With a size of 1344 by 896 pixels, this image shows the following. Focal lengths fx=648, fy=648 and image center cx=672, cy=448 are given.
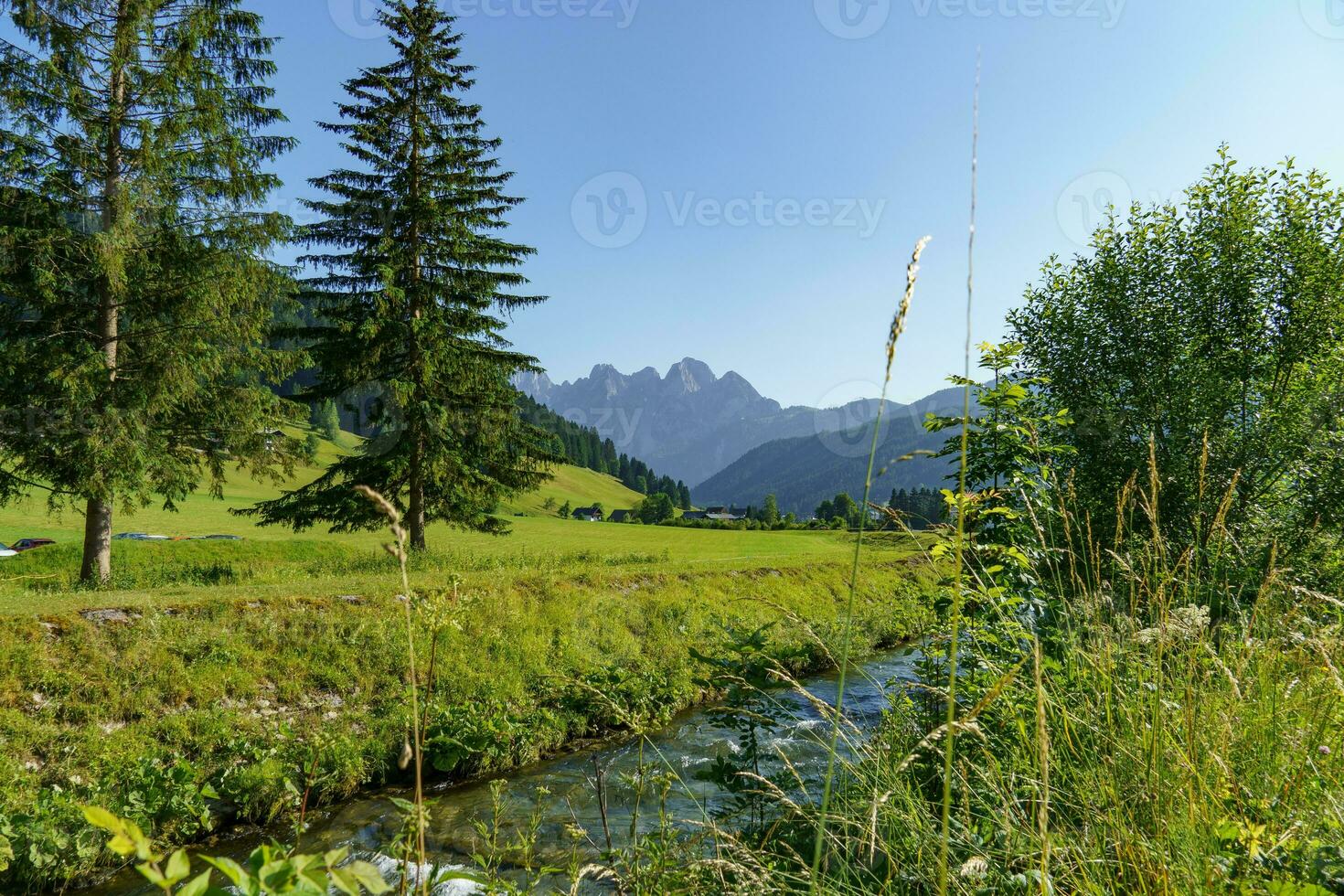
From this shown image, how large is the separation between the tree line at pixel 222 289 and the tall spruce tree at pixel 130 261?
46mm

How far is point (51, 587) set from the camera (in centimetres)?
1278

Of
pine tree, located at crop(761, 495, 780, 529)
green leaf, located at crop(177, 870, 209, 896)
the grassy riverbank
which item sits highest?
green leaf, located at crop(177, 870, 209, 896)

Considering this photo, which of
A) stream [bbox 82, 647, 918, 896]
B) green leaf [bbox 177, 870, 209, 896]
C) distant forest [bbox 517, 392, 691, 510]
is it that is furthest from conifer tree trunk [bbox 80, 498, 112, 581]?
distant forest [bbox 517, 392, 691, 510]

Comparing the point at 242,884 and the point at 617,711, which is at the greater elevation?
the point at 242,884

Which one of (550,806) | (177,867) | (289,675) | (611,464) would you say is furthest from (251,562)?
(611,464)

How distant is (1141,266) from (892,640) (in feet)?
35.1

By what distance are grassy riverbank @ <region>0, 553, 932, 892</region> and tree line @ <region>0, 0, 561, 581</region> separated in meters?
3.61

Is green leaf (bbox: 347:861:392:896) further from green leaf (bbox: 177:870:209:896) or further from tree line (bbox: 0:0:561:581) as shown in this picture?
tree line (bbox: 0:0:561:581)

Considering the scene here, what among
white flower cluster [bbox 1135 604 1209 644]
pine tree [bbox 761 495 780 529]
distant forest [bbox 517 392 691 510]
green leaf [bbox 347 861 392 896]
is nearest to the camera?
green leaf [bbox 347 861 392 896]

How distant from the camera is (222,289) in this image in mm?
14172

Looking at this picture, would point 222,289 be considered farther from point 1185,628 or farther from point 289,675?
point 1185,628

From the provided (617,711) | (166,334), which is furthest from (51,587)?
(617,711)

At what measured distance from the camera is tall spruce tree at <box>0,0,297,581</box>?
41.1 feet

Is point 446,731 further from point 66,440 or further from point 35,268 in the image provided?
point 35,268
